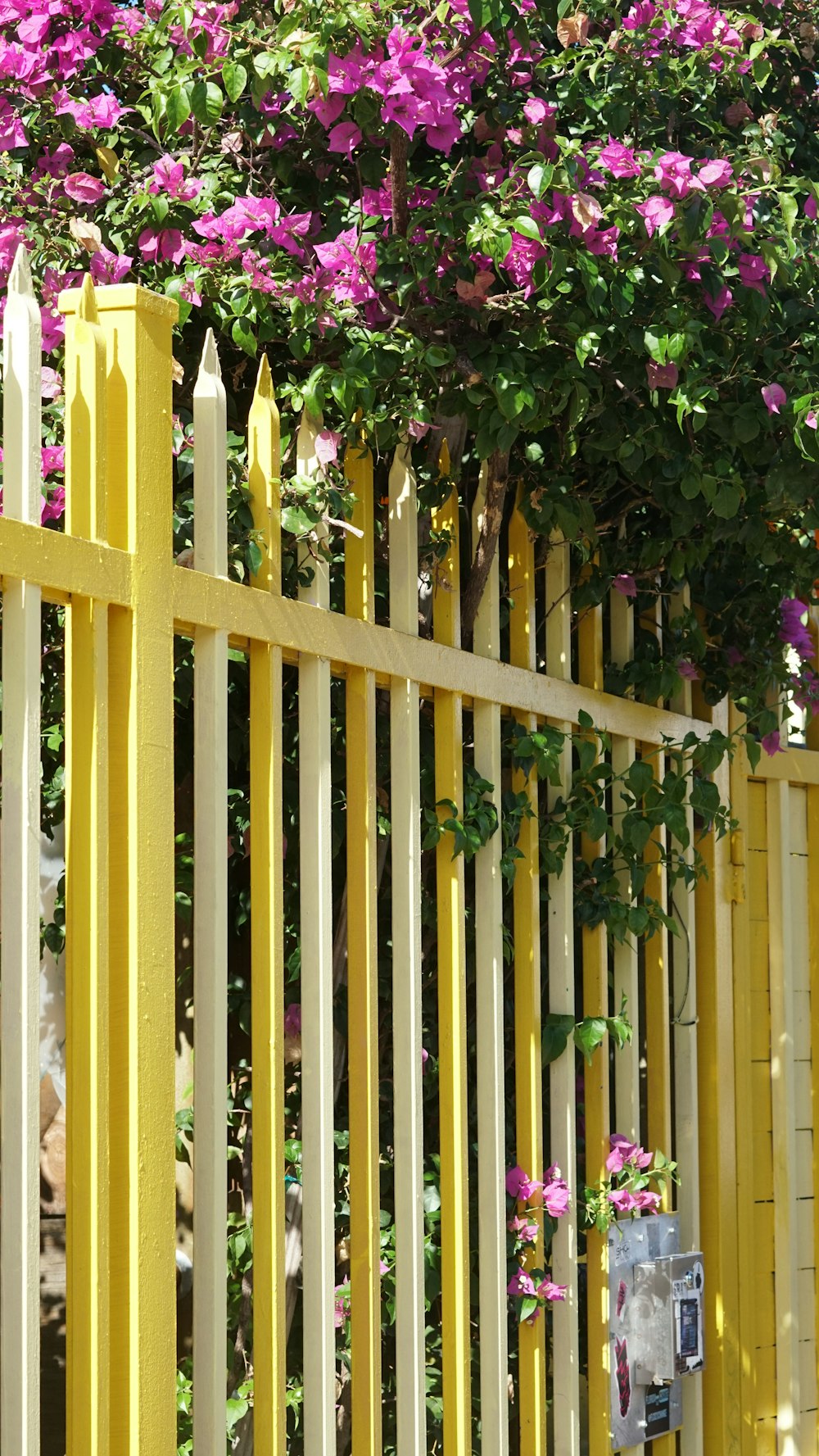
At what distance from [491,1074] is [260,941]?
2.55 feet

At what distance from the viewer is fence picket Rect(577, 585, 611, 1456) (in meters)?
3.35

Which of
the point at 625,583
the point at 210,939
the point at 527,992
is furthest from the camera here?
the point at 625,583

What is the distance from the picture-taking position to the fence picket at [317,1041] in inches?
92.5

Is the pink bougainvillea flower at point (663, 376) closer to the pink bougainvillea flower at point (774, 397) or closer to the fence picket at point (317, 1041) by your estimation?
the pink bougainvillea flower at point (774, 397)

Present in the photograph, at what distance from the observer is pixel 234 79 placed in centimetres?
245

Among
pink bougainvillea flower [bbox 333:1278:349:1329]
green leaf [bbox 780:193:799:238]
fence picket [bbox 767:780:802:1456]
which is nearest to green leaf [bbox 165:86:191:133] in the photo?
green leaf [bbox 780:193:799:238]

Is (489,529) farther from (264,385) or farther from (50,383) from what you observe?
(50,383)

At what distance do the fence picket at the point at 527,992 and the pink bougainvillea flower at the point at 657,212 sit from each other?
671 mm

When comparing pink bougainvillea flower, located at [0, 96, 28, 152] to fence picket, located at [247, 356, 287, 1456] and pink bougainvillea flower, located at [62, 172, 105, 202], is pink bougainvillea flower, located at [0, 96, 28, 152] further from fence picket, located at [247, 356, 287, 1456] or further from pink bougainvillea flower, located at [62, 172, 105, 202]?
fence picket, located at [247, 356, 287, 1456]

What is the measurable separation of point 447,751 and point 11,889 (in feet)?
Result: 3.82

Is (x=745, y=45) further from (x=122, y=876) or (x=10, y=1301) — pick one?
(x=10, y=1301)

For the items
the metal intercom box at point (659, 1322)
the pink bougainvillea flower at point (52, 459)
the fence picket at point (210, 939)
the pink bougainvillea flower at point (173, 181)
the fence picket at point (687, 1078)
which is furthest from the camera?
the fence picket at point (687, 1078)

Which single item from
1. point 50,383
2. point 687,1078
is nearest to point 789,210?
point 50,383

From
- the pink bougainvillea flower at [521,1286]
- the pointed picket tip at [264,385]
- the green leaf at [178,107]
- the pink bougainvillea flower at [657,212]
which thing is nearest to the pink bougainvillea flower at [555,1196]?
the pink bougainvillea flower at [521,1286]
